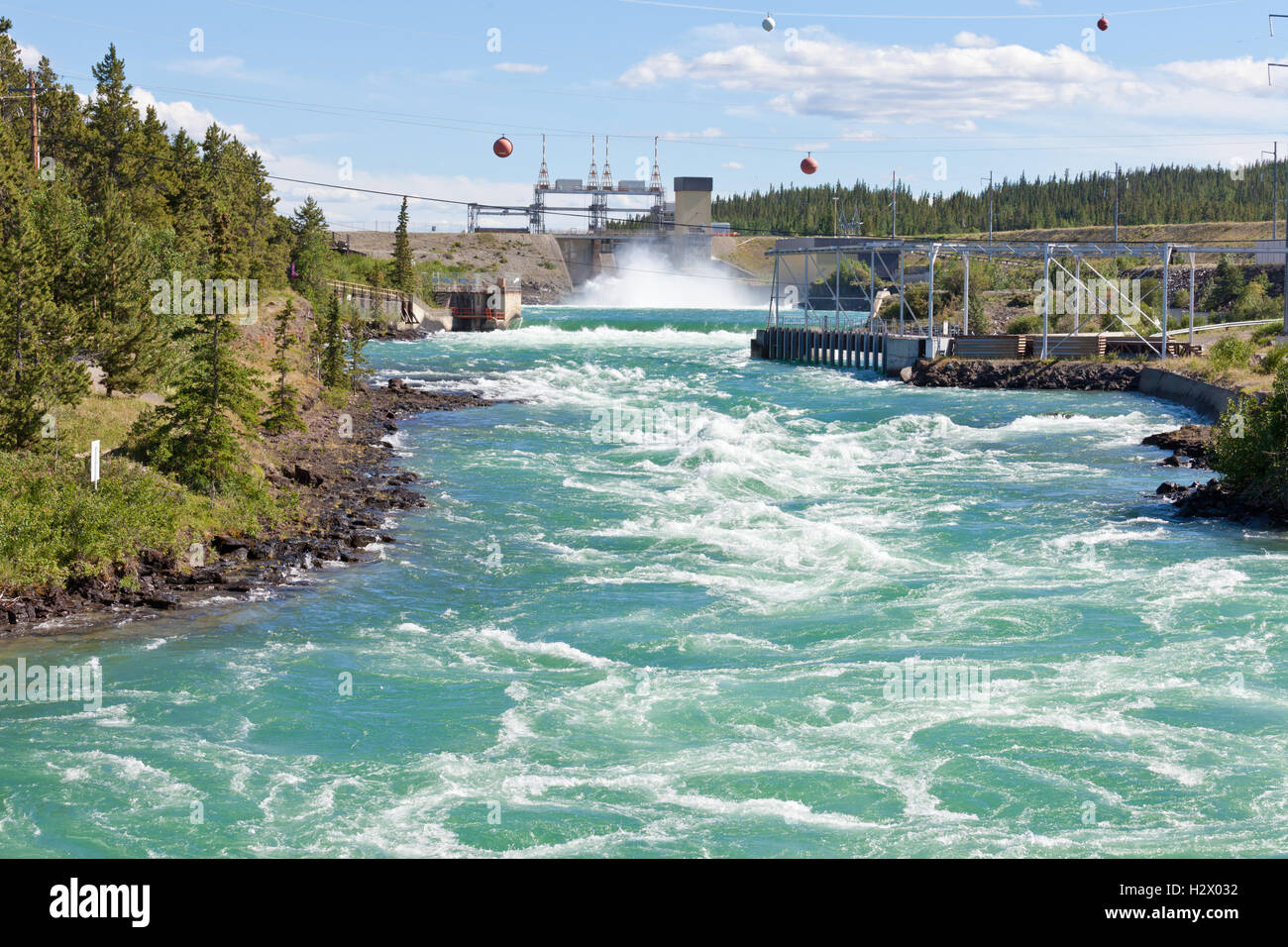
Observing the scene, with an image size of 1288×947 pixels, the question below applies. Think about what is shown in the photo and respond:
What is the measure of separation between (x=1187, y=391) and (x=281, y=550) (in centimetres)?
4560

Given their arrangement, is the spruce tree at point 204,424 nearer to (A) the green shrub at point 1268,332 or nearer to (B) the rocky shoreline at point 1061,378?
(B) the rocky shoreline at point 1061,378

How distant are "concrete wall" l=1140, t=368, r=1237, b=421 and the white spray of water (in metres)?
125

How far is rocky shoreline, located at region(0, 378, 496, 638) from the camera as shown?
24.6m

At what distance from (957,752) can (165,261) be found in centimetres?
3933

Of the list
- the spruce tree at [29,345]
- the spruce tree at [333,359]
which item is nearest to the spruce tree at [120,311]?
the spruce tree at [29,345]

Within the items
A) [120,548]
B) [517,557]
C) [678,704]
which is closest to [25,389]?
[120,548]

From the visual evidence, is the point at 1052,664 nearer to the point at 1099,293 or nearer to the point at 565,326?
the point at 1099,293

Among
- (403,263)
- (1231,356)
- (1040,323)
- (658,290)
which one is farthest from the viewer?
(658,290)

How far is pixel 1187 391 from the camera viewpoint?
59.5 meters

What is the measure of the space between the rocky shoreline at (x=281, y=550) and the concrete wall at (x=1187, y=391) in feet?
108

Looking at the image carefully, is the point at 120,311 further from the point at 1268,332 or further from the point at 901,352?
the point at 1268,332

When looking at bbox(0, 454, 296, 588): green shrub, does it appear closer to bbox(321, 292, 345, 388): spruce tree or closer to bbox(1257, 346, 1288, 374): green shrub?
bbox(321, 292, 345, 388): spruce tree

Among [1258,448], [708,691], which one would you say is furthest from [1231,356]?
[708,691]
